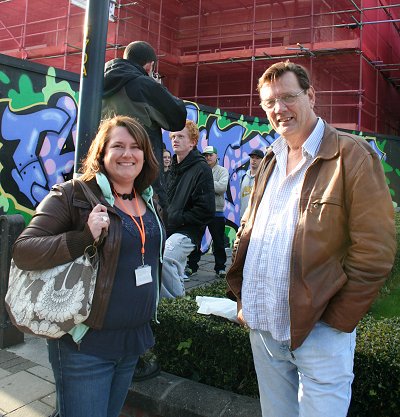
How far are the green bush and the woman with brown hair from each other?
0.96 meters

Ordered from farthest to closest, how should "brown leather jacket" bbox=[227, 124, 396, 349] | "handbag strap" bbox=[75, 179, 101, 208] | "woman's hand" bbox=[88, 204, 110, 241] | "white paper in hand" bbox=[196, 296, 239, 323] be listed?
"white paper in hand" bbox=[196, 296, 239, 323]
"handbag strap" bbox=[75, 179, 101, 208]
"woman's hand" bbox=[88, 204, 110, 241]
"brown leather jacket" bbox=[227, 124, 396, 349]

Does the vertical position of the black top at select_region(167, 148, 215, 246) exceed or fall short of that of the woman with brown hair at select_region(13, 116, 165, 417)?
it exceeds it

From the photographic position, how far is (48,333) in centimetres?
178

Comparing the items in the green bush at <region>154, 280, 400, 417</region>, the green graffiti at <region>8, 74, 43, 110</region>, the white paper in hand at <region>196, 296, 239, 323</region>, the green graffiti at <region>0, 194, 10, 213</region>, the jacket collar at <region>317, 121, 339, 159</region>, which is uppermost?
the green graffiti at <region>8, 74, 43, 110</region>

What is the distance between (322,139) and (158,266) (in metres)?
1.01

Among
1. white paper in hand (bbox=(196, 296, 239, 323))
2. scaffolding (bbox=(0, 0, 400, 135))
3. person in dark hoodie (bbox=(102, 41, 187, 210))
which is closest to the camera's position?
person in dark hoodie (bbox=(102, 41, 187, 210))

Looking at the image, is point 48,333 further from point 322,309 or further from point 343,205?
point 343,205

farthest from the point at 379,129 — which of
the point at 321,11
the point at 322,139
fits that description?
the point at 322,139

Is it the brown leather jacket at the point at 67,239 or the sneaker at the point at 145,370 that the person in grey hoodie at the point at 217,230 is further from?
the brown leather jacket at the point at 67,239

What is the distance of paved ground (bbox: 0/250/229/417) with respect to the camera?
3041 mm

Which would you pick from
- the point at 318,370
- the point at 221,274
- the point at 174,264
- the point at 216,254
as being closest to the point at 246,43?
the point at 216,254

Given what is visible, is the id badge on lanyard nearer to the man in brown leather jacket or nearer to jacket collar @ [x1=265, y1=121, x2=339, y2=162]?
the man in brown leather jacket

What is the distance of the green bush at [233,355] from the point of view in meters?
2.46

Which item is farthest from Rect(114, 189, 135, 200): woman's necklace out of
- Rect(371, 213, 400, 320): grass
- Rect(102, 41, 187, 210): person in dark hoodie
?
Rect(371, 213, 400, 320): grass
